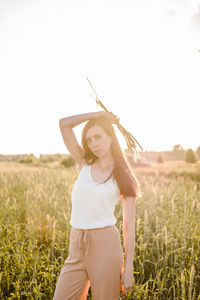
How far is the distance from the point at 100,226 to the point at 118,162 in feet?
1.53

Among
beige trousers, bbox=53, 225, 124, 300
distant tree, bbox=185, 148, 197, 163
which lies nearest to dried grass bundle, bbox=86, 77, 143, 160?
beige trousers, bbox=53, 225, 124, 300

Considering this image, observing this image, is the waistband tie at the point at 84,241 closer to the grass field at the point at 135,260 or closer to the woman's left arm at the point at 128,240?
the woman's left arm at the point at 128,240

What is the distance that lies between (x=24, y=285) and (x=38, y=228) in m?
1.17

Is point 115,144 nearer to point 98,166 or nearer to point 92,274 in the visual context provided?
point 98,166

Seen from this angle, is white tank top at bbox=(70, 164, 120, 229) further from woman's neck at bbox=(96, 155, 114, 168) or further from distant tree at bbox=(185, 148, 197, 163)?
distant tree at bbox=(185, 148, 197, 163)

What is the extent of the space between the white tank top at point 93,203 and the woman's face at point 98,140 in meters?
0.21

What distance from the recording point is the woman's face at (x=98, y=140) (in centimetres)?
184

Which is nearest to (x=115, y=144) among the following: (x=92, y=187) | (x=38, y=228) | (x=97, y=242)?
(x=92, y=187)

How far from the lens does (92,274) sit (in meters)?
1.63

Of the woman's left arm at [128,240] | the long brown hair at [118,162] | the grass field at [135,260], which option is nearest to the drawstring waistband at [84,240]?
the woman's left arm at [128,240]

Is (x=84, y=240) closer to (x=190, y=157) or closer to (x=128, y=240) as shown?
(x=128, y=240)

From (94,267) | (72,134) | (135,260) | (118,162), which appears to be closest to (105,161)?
(118,162)

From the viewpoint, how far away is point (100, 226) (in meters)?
1.65

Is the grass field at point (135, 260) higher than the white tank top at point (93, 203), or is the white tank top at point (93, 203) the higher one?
the white tank top at point (93, 203)
